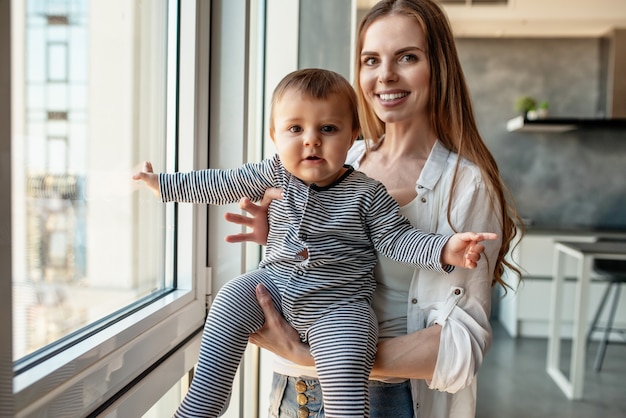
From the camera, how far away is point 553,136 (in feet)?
17.5

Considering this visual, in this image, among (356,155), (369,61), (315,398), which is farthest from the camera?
(356,155)

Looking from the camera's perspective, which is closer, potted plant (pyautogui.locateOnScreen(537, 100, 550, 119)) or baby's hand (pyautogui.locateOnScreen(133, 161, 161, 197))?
baby's hand (pyautogui.locateOnScreen(133, 161, 161, 197))

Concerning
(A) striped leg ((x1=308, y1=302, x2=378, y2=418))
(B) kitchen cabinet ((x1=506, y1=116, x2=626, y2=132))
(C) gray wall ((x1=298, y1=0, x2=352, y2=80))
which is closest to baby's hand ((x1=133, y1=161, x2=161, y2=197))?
(A) striped leg ((x1=308, y1=302, x2=378, y2=418))

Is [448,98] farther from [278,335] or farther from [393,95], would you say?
[278,335]

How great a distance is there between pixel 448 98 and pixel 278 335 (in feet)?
2.05

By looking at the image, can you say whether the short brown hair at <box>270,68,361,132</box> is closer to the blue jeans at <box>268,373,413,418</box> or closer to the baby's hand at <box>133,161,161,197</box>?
the baby's hand at <box>133,161,161,197</box>

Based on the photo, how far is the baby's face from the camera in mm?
1062

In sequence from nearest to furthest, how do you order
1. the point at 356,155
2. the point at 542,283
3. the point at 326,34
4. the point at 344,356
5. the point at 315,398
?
the point at 344,356, the point at 315,398, the point at 356,155, the point at 326,34, the point at 542,283

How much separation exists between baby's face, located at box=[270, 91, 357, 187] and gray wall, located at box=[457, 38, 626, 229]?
4.56 m

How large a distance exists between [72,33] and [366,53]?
63cm

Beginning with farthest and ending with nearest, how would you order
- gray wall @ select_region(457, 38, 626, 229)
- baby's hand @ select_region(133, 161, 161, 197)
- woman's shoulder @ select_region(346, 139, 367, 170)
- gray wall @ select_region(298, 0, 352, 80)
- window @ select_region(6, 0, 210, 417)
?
gray wall @ select_region(457, 38, 626, 229) < gray wall @ select_region(298, 0, 352, 80) < woman's shoulder @ select_region(346, 139, 367, 170) < baby's hand @ select_region(133, 161, 161, 197) < window @ select_region(6, 0, 210, 417)

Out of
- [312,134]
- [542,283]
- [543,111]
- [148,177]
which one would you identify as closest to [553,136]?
[543,111]

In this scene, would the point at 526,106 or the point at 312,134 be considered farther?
the point at 526,106

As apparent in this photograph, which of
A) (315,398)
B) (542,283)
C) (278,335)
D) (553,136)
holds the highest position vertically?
(553,136)
